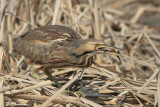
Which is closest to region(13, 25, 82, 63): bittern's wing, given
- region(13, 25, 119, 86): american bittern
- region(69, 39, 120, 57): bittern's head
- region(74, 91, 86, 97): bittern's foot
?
region(13, 25, 119, 86): american bittern

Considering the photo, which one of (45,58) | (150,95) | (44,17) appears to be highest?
(44,17)

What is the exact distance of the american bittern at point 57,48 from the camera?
9.05 feet

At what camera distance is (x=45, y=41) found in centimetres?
319

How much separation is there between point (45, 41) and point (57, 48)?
19cm

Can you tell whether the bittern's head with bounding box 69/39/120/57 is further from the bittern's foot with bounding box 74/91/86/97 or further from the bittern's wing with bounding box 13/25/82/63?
the bittern's foot with bounding box 74/91/86/97

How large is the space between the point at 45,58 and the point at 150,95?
1231 mm

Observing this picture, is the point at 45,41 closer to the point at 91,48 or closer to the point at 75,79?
the point at 91,48

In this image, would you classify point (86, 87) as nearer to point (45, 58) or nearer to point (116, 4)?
point (45, 58)

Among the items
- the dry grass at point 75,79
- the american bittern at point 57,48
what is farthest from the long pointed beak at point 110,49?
the dry grass at point 75,79

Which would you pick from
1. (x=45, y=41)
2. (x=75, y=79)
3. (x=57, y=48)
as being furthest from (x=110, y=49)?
(x=45, y=41)

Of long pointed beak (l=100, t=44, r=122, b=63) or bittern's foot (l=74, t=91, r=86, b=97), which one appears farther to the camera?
bittern's foot (l=74, t=91, r=86, b=97)

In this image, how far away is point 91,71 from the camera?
3.54m

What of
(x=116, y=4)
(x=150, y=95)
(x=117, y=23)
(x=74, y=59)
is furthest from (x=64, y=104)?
(x=116, y=4)

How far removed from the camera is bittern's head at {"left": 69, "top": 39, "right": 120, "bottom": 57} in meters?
2.67
